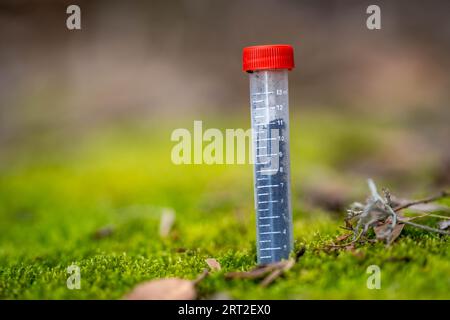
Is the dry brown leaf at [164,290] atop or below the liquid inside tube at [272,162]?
below

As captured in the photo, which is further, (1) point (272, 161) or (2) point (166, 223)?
(2) point (166, 223)

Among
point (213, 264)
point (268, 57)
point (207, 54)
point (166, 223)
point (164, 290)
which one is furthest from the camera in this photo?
point (207, 54)

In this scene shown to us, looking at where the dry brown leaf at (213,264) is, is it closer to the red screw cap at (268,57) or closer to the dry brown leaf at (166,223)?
the red screw cap at (268,57)

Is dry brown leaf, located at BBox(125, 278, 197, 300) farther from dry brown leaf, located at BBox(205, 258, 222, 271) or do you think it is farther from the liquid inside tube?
the liquid inside tube

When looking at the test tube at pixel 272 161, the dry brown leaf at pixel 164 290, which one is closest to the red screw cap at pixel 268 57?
the test tube at pixel 272 161

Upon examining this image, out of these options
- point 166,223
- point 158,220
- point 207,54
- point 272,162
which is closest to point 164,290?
point 272,162

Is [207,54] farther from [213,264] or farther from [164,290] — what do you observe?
[164,290]

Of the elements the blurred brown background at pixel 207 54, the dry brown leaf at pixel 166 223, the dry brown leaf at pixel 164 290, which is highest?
the blurred brown background at pixel 207 54
